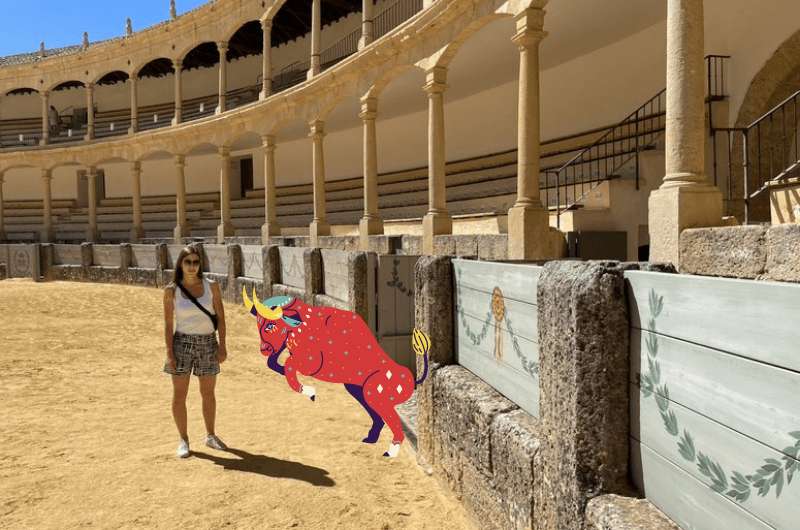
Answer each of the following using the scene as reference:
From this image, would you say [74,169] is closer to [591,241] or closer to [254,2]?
[254,2]

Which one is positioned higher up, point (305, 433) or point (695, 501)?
point (695, 501)

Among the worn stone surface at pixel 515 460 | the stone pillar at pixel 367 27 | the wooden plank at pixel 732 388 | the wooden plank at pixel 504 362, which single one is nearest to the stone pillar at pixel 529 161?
the wooden plank at pixel 504 362

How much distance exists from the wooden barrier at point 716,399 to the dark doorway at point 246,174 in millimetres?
26246

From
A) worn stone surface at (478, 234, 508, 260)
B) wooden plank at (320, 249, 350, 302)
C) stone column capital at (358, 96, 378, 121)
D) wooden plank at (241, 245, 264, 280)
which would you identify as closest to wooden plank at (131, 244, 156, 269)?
wooden plank at (241, 245, 264, 280)

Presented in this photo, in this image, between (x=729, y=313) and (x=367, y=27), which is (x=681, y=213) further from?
(x=367, y=27)

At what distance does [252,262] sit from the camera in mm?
13039

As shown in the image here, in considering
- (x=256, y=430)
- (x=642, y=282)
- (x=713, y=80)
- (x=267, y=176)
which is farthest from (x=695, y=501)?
(x=267, y=176)

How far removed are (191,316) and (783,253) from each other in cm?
419

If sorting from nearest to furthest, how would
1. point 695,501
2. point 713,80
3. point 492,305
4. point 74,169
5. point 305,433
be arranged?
point 695,501 → point 492,305 → point 305,433 → point 713,80 → point 74,169

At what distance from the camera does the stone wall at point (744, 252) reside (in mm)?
3793

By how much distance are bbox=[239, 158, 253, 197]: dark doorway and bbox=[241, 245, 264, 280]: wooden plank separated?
1397 cm

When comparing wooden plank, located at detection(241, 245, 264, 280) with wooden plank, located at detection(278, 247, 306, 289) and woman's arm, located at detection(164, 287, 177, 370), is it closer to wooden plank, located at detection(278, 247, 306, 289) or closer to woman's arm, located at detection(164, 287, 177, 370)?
wooden plank, located at detection(278, 247, 306, 289)

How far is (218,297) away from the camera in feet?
14.5

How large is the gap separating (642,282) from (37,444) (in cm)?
466
